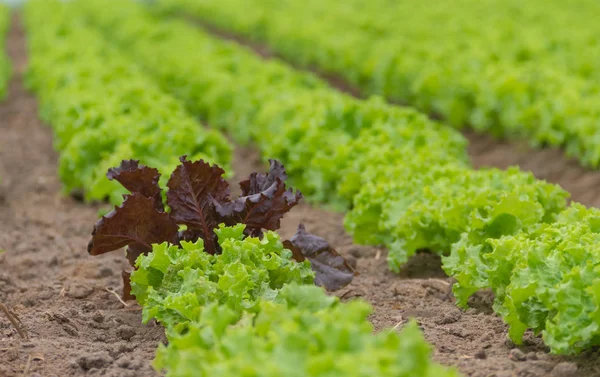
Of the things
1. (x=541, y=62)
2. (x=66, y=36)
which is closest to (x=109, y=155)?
(x=541, y=62)

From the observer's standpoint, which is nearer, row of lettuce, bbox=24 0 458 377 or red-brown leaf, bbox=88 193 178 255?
row of lettuce, bbox=24 0 458 377

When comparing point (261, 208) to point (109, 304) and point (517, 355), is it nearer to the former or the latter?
point (109, 304)

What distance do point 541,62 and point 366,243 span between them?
23.4ft

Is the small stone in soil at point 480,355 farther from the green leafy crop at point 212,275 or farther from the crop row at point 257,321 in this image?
the green leafy crop at point 212,275

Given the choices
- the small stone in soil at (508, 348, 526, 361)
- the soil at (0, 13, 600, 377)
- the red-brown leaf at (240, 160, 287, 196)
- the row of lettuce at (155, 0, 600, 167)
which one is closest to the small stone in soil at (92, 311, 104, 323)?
the soil at (0, 13, 600, 377)

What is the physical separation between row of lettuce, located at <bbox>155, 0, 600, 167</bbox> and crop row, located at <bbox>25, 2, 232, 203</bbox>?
13.7 feet

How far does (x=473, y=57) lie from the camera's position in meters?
12.9

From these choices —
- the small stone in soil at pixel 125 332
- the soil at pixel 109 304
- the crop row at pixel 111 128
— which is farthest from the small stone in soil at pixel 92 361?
the crop row at pixel 111 128

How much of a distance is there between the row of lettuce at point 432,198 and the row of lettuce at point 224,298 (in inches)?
29.1

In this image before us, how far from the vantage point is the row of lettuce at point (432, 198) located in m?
4.21

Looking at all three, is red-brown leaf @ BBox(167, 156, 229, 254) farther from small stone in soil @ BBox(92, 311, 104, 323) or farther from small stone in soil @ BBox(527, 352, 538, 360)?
small stone in soil @ BBox(527, 352, 538, 360)

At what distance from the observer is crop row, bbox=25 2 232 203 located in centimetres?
773

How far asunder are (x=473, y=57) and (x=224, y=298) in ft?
31.0

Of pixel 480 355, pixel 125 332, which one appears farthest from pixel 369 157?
pixel 480 355
